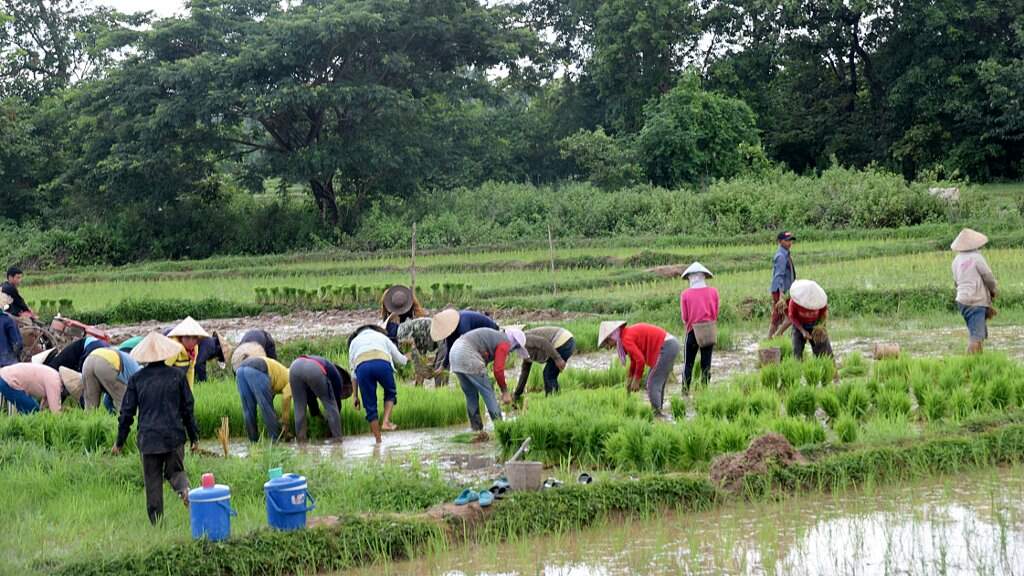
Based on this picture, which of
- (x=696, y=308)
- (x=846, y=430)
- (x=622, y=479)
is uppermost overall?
(x=696, y=308)

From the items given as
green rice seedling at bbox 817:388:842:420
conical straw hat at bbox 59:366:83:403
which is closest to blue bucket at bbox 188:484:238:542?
green rice seedling at bbox 817:388:842:420

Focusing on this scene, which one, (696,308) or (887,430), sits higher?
(696,308)

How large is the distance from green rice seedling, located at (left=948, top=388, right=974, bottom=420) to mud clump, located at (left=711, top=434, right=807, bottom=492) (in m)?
1.75

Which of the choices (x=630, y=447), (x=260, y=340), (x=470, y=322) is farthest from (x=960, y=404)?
(x=260, y=340)

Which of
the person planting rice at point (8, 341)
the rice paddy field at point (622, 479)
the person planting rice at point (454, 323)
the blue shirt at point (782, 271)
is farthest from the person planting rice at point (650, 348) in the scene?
the person planting rice at point (8, 341)

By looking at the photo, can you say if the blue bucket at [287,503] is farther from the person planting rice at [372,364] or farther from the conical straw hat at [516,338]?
the conical straw hat at [516,338]

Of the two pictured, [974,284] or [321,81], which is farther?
[321,81]

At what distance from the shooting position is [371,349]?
32.7 feet

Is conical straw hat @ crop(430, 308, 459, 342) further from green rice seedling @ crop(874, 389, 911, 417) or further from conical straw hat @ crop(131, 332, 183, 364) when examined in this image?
green rice seedling @ crop(874, 389, 911, 417)

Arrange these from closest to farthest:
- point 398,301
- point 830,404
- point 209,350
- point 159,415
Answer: point 159,415 < point 830,404 < point 209,350 < point 398,301

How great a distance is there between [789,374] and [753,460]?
3100 mm

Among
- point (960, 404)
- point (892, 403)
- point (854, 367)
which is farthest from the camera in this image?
point (854, 367)

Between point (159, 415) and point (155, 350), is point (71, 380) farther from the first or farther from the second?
point (159, 415)

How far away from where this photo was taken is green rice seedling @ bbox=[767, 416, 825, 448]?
8.41 metres
